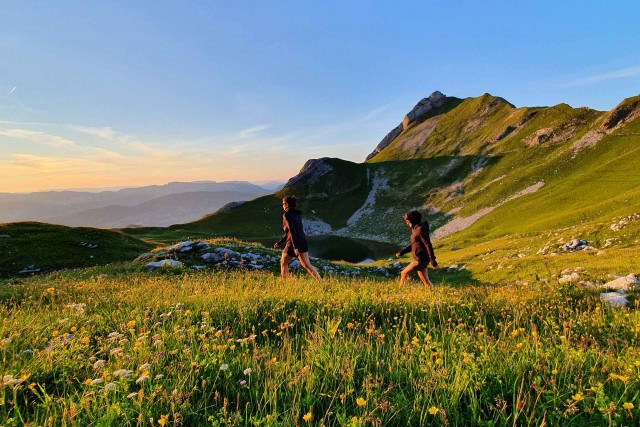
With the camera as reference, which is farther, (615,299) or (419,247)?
(419,247)

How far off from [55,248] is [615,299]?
141ft

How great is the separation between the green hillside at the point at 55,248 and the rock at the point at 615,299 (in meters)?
36.2

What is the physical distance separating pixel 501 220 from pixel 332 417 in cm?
6608

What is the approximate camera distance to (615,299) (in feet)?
30.3

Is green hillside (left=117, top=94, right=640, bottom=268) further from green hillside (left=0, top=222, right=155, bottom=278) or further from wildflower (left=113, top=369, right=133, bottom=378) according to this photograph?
wildflower (left=113, top=369, right=133, bottom=378)

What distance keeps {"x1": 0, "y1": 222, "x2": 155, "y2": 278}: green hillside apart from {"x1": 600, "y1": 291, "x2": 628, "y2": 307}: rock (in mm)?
36151

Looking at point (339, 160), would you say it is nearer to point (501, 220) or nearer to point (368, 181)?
point (368, 181)

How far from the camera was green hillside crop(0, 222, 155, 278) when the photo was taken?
31112mm

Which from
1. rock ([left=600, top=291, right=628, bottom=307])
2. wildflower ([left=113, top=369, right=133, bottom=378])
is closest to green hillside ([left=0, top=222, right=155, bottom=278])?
wildflower ([left=113, top=369, right=133, bottom=378])

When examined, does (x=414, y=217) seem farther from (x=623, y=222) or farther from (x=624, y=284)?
(x=623, y=222)

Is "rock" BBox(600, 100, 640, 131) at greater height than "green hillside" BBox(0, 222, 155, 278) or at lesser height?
Answer: greater

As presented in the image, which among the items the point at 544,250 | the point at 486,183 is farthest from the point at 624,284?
the point at 486,183

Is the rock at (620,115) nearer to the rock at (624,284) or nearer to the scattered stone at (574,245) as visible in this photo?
the scattered stone at (574,245)

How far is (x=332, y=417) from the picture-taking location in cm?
350
